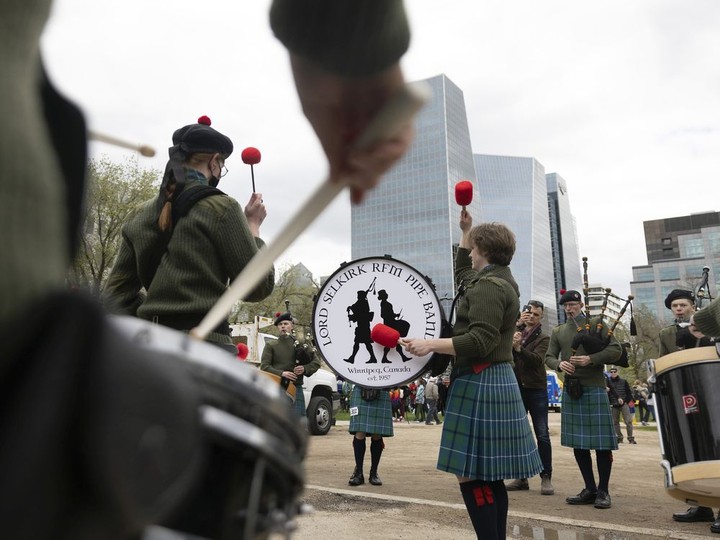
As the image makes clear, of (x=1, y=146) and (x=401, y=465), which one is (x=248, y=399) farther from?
(x=401, y=465)

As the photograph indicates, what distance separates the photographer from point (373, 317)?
3936 millimetres

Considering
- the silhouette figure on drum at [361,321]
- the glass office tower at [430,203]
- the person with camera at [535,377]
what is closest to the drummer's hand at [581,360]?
the person with camera at [535,377]

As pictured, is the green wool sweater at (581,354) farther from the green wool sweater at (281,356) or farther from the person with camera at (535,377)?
the green wool sweater at (281,356)

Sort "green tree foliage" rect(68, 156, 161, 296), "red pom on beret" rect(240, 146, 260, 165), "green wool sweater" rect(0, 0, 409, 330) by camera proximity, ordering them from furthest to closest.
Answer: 1. "green tree foliage" rect(68, 156, 161, 296)
2. "red pom on beret" rect(240, 146, 260, 165)
3. "green wool sweater" rect(0, 0, 409, 330)

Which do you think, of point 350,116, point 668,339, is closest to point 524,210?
point 668,339

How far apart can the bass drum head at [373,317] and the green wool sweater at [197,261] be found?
1652mm

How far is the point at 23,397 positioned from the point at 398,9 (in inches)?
24.0

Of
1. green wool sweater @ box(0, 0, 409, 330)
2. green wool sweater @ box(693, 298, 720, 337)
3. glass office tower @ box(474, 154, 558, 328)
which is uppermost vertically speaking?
glass office tower @ box(474, 154, 558, 328)

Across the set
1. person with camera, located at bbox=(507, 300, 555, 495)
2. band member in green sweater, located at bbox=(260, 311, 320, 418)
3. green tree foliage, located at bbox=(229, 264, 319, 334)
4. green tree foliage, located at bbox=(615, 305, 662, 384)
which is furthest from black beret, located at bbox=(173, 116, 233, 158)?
green tree foliage, located at bbox=(615, 305, 662, 384)

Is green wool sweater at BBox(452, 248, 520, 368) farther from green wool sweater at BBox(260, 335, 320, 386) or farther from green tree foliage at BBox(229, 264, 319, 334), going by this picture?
green tree foliage at BBox(229, 264, 319, 334)

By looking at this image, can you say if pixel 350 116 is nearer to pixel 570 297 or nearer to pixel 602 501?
pixel 602 501

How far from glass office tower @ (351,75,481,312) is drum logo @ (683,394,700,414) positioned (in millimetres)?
46911

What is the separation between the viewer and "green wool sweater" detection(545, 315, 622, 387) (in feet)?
17.7

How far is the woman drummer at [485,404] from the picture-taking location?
10.0 ft
